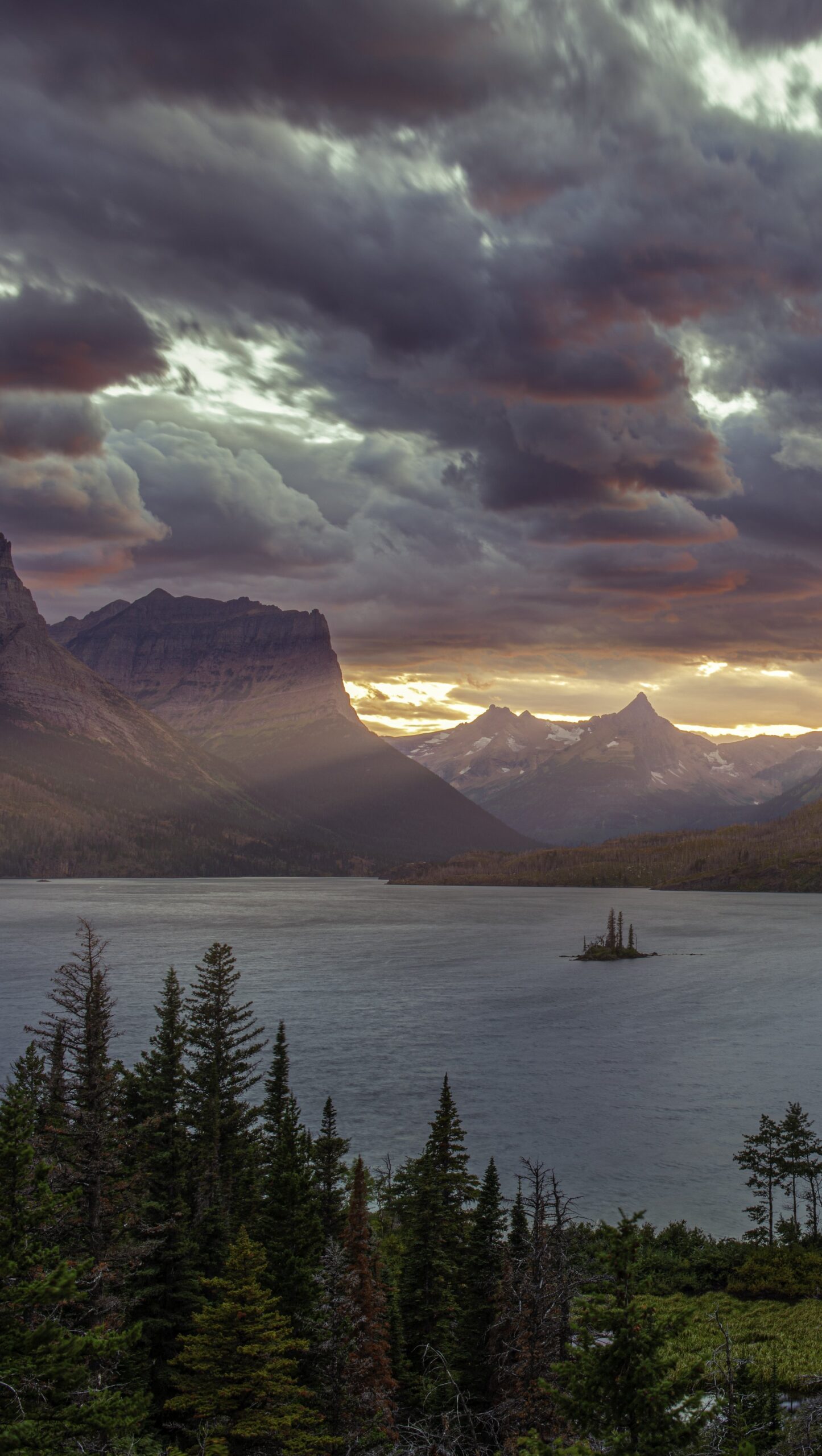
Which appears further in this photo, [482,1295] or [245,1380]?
[482,1295]

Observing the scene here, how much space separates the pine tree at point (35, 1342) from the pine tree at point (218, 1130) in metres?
20.7

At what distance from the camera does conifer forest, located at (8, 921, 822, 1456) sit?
57.8 ft

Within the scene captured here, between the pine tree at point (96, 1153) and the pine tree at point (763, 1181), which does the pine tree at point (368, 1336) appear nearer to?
the pine tree at point (96, 1153)

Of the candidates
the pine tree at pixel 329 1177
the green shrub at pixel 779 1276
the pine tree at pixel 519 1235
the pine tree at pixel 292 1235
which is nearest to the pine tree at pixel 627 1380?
the pine tree at pixel 292 1235

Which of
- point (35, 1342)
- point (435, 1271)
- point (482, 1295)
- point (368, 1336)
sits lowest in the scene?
point (435, 1271)

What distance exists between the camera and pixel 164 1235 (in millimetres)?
37406

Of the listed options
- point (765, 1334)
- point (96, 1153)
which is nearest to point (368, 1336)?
point (96, 1153)

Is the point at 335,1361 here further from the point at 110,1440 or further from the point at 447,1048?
the point at 447,1048

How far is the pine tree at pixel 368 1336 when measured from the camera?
32.8 m

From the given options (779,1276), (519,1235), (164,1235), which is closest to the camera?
(164,1235)

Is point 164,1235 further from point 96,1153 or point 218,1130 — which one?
point 218,1130

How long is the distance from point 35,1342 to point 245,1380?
440 inches

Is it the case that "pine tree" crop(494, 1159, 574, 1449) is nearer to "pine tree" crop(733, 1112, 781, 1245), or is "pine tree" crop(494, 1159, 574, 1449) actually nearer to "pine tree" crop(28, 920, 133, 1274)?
"pine tree" crop(28, 920, 133, 1274)

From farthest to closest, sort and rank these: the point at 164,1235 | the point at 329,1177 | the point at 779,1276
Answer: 1. the point at 329,1177
2. the point at 779,1276
3. the point at 164,1235
